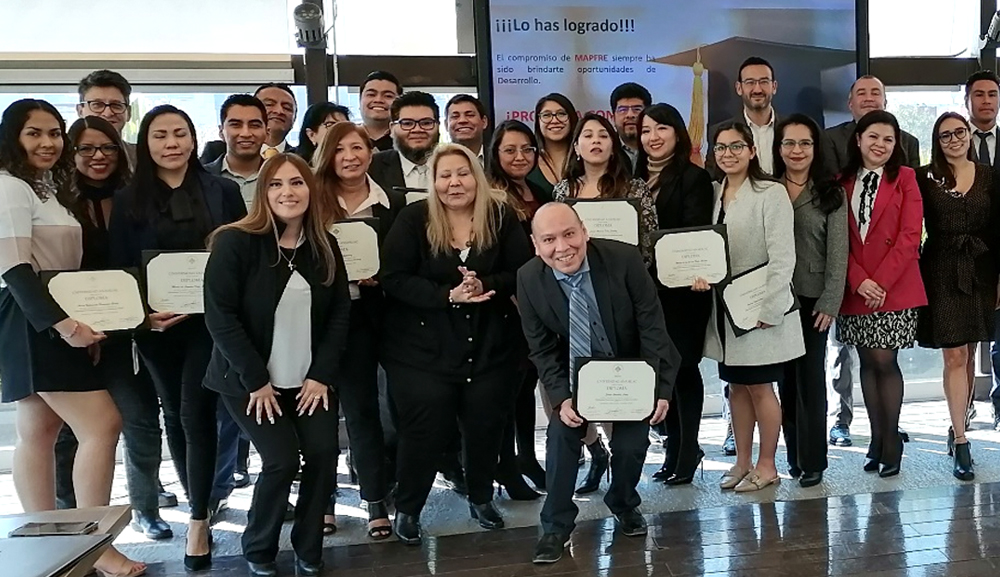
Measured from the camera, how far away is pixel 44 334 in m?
3.08

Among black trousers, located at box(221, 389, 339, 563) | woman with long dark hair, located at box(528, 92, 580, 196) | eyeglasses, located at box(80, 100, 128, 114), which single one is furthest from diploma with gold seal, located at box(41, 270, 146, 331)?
woman with long dark hair, located at box(528, 92, 580, 196)

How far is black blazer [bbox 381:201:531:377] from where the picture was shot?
3328 mm

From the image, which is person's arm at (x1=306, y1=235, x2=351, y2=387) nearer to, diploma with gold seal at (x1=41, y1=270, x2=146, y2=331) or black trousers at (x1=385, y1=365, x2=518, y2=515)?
black trousers at (x1=385, y1=365, x2=518, y2=515)

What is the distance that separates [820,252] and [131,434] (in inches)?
114

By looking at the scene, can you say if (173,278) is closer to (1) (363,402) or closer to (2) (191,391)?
(2) (191,391)

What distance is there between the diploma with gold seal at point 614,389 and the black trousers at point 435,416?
36 cm

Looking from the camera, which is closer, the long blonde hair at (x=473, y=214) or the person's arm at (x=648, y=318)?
the person's arm at (x=648, y=318)

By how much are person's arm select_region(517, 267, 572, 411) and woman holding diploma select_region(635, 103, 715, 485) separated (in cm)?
58

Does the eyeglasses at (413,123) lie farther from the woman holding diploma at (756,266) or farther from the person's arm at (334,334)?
the woman holding diploma at (756,266)

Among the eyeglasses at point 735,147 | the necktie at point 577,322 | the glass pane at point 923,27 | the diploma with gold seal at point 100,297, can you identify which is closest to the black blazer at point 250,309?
the diploma with gold seal at point 100,297

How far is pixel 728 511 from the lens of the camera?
3.68 meters

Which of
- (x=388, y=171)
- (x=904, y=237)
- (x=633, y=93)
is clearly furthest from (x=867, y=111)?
(x=388, y=171)

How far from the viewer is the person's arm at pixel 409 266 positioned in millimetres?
3293

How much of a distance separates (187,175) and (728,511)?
253 cm
